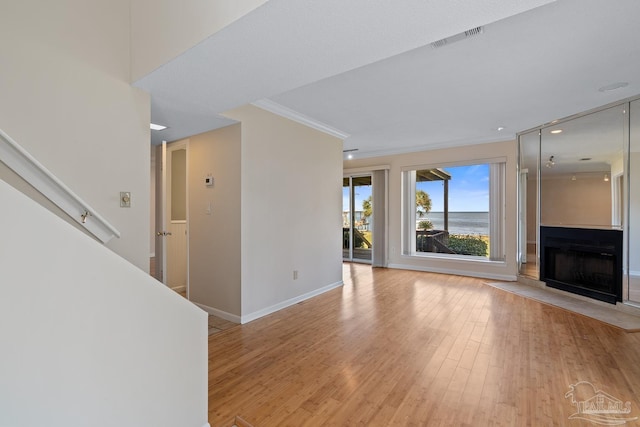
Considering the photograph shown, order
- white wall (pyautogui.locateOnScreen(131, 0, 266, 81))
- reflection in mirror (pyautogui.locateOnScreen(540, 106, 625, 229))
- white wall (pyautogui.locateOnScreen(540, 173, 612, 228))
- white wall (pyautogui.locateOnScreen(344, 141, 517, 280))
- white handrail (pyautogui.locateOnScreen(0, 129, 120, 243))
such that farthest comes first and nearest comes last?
white wall (pyautogui.locateOnScreen(344, 141, 517, 280)), white wall (pyautogui.locateOnScreen(540, 173, 612, 228)), reflection in mirror (pyautogui.locateOnScreen(540, 106, 625, 229)), white wall (pyautogui.locateOnScreen(131, 0, 266, 81)), white handrail (pyautogui.locateOnScreen(0, 129, 120, 243))

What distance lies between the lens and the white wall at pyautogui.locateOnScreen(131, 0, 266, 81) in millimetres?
1641

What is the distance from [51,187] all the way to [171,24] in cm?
126

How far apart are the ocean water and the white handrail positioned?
603 cm

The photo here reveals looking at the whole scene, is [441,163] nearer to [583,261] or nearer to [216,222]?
[583,261]

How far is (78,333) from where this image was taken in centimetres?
114

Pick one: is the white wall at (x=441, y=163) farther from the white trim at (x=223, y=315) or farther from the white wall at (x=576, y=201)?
the white trim at (x=223, y=315)

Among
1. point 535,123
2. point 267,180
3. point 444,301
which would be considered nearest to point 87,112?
point 267,180

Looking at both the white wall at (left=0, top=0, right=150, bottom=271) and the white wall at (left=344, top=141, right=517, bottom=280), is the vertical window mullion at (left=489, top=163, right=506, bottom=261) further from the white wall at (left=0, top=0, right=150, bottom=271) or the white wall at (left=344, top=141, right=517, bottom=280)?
the white wall at (left=0, top=0, right=150, bottom=271)

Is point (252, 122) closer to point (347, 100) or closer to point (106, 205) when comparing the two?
point (347, 100)

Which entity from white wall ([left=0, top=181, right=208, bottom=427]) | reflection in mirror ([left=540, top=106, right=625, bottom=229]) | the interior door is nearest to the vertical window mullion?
reflection in mirror ([left=540, top=106, right=625, bottom=229])

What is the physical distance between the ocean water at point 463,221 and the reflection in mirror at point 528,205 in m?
0.78

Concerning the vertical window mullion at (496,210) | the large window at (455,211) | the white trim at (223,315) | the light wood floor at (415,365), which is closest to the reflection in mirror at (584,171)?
the vertical window mullion at (496,210)

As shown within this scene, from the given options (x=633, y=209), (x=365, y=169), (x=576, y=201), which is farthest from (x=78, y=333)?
(x=365, y=169)

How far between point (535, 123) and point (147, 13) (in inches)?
203
